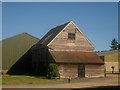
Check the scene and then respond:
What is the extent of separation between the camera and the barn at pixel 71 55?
4653 centimetres

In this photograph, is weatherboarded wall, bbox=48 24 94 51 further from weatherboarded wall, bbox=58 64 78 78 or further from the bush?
the bush

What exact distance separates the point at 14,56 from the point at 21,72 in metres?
3.54

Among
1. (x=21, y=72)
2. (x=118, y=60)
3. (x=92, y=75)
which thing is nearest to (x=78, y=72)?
(x=92, y=75)

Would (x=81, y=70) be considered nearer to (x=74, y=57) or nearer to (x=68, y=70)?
(x=68, y=70)

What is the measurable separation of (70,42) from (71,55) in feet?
9.67

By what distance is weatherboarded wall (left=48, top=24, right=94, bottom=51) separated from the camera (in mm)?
50156

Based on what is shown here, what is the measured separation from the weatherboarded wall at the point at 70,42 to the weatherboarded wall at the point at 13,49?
44.5 ft

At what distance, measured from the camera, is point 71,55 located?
48.9m

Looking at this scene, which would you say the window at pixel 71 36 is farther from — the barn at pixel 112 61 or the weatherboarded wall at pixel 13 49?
the barn at pixel 112 61

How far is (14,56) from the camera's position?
2409 inches

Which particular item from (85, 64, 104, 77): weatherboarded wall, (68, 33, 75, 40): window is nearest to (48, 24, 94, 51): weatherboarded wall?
(68, 33, 75, 40): window

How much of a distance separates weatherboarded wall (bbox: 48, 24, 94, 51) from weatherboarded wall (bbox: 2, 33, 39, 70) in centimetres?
1356

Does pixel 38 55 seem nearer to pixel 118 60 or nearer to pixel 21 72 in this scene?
pixel 21 72

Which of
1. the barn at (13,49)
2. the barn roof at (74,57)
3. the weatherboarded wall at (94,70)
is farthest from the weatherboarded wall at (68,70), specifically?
the barn at (13,49)
